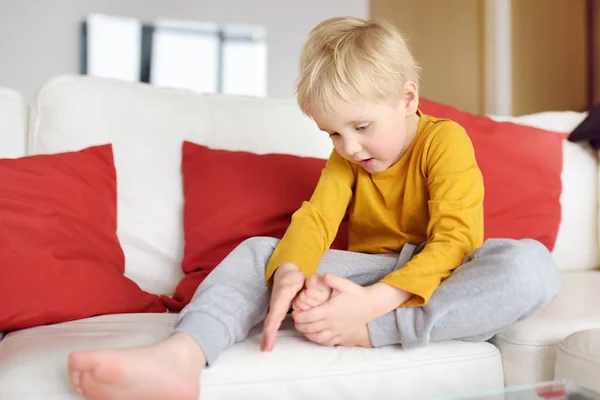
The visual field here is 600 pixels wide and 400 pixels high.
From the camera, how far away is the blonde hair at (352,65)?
1.16m

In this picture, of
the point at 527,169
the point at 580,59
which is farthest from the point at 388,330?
the point at 580,59

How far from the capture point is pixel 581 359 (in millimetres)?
1006

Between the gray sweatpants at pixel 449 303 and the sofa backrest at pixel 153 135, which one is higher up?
the sofa backrest at pixel 153 135

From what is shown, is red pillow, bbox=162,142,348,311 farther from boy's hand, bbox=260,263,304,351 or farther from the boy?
boy's hand, bbox=260,263,304,351

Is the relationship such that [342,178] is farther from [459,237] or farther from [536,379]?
[536,379]

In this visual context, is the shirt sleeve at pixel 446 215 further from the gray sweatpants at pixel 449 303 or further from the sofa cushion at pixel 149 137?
the sofa cushion at pixel 149 137

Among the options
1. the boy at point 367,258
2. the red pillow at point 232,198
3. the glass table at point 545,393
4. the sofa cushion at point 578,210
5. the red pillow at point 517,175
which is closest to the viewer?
the glass table at point 545,393

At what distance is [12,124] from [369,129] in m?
0.86

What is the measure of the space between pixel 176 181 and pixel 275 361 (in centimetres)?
72

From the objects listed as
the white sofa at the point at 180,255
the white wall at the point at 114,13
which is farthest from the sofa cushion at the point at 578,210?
the white wall at the point at 114,13

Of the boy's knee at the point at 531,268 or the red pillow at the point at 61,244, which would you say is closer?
the boy's knee at the point at 531,268

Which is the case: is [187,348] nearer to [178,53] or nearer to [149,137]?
[149,137]

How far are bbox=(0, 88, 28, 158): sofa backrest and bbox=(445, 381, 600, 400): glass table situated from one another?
4.01 ft

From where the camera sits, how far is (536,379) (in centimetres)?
110
